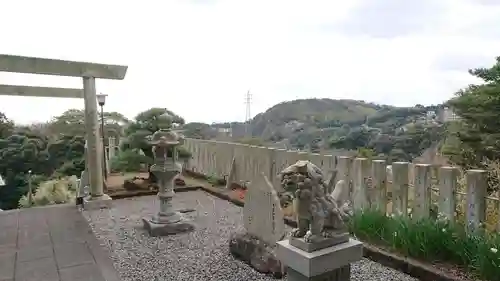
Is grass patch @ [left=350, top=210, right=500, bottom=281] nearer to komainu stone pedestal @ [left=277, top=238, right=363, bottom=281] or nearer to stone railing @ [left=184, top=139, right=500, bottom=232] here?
stone railing @ [left=184, top=139, right=500, bottom=232]

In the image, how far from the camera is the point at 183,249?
387 centimetres

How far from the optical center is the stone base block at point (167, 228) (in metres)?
4.41

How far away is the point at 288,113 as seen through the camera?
48.1 feet

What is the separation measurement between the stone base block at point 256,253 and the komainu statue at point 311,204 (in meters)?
0.92

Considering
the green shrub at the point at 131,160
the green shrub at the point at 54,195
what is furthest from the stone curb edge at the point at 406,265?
the green shrub at the point at 54,195

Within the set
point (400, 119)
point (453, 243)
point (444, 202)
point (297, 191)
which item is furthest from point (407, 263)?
point (400, 119)

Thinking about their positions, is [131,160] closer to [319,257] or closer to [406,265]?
[406,265]

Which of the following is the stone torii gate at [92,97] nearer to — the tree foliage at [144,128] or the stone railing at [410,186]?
the tree foliage at [144,128]

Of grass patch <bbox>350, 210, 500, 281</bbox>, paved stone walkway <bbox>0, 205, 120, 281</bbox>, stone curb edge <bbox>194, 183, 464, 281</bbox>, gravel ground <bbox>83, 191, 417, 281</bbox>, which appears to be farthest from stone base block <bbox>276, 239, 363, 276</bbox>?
paved stone walkway <bbox>0, 205, 120, 281</bbox>

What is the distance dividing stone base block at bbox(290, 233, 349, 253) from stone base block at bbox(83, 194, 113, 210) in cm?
450

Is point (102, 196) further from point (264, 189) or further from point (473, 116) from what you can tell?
point (473, 116)

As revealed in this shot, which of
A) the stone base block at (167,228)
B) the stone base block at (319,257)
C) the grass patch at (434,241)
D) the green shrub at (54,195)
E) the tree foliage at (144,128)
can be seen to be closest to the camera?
the stone base block at (319,257)

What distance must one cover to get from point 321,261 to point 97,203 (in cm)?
477

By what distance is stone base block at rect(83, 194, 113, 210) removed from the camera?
5828mm
